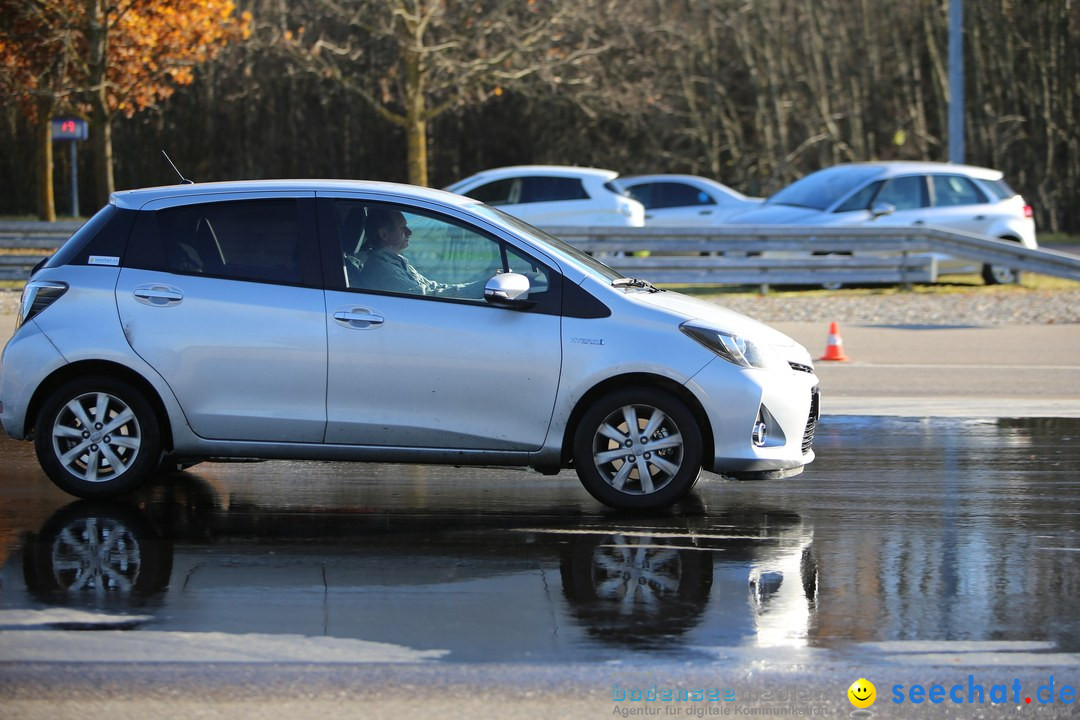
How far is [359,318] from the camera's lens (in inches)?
289

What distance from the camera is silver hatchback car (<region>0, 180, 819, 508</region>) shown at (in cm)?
730

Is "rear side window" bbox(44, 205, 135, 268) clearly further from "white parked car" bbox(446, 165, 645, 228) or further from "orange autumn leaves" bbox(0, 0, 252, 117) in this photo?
"orange autumn leaves" bbox(0, 0, 252, 117)

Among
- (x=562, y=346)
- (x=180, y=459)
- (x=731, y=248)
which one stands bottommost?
(x=180, y=459)

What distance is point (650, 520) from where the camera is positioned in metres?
7.28

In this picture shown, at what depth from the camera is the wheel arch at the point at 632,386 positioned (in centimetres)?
734

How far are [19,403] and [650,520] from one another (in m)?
3.29

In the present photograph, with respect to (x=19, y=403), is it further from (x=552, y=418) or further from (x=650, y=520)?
(x=650, y=520)

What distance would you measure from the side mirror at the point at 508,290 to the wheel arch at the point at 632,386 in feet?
1.84

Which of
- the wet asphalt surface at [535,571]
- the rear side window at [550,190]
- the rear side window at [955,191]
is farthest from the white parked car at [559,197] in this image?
the wet asphalt surface at [535,571]

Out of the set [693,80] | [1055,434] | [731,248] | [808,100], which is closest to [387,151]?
[693,80]

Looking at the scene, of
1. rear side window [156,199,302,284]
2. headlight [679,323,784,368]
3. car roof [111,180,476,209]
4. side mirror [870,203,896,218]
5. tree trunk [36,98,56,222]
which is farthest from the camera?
tree trunk [36,98,56,222]

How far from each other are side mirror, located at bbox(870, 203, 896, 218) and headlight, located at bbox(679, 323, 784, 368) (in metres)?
14.3
